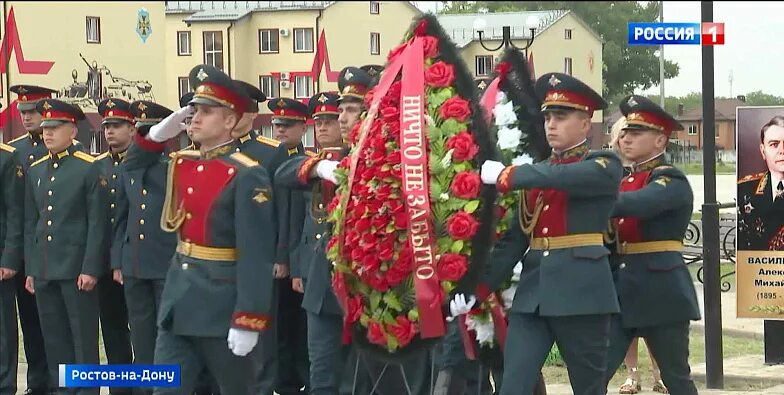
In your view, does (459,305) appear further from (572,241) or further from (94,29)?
(94,29)

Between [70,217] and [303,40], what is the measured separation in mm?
5490

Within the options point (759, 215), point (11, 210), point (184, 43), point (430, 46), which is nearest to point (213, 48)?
point (184, 43)

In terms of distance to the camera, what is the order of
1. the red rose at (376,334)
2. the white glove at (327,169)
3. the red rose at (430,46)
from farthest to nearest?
the white glove at (327,169)
the red rose at (430,46)
the red rose at (376,334)

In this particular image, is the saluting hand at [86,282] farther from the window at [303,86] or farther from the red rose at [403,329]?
the window at [303,86]

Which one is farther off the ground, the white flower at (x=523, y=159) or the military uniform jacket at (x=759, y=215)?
the white flower at (x=523, y=159)

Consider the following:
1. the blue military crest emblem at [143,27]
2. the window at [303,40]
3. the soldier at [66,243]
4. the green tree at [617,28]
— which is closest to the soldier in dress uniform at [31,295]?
the soldier at [66,243]

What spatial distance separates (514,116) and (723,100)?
3.43 metres

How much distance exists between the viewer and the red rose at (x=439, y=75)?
6652 mm

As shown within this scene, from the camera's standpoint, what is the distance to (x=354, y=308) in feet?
22.0

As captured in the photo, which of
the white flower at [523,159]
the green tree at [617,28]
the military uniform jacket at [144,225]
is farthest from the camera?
the military uniform jacket at [144,225]

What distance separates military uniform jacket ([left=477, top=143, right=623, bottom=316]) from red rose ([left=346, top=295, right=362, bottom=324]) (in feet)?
1.97

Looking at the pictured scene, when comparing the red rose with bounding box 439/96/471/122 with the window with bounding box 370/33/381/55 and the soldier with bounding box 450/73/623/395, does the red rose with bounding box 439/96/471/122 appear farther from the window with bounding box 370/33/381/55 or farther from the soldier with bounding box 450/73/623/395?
the window with bounding box 370/33/381/55

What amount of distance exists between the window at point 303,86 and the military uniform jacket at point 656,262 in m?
4.67

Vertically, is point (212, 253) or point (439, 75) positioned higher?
point (439, 75)
